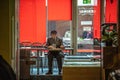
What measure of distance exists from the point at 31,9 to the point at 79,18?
155 cm

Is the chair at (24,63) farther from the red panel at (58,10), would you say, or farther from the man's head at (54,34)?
the red panel at (58,10)

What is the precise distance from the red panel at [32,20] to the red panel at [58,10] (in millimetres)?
222

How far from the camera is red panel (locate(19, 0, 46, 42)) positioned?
31.5ft

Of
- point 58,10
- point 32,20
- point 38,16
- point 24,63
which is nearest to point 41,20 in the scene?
point 38,16

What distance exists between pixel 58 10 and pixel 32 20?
0.89 metres

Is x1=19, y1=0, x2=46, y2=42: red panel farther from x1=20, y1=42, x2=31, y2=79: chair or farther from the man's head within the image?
x1=20, y1=42, x2=31, y2=79: chair

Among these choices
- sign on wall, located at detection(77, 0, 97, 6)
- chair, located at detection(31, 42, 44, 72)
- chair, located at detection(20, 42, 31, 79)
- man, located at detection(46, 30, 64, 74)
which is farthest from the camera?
sign on wall, located at detection(77, 0, 97, 6)

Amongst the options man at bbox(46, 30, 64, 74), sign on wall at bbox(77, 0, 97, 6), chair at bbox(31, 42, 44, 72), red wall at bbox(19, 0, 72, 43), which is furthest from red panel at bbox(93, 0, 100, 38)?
chair at bbox(31, 42, 44, 72)

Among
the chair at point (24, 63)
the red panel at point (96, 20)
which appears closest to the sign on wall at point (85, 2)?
the red panel at point (96, 20)

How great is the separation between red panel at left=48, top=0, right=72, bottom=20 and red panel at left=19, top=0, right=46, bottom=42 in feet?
0.73

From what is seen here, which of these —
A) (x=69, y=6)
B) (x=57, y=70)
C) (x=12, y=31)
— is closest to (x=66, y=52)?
(x=57, y=70)

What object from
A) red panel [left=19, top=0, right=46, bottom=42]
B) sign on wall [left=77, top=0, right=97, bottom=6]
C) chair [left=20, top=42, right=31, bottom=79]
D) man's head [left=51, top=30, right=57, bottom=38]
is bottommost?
chair [left=20, top=42, right=31, bottom=79]

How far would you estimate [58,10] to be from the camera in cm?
973

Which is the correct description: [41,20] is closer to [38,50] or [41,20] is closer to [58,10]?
[58,10]
